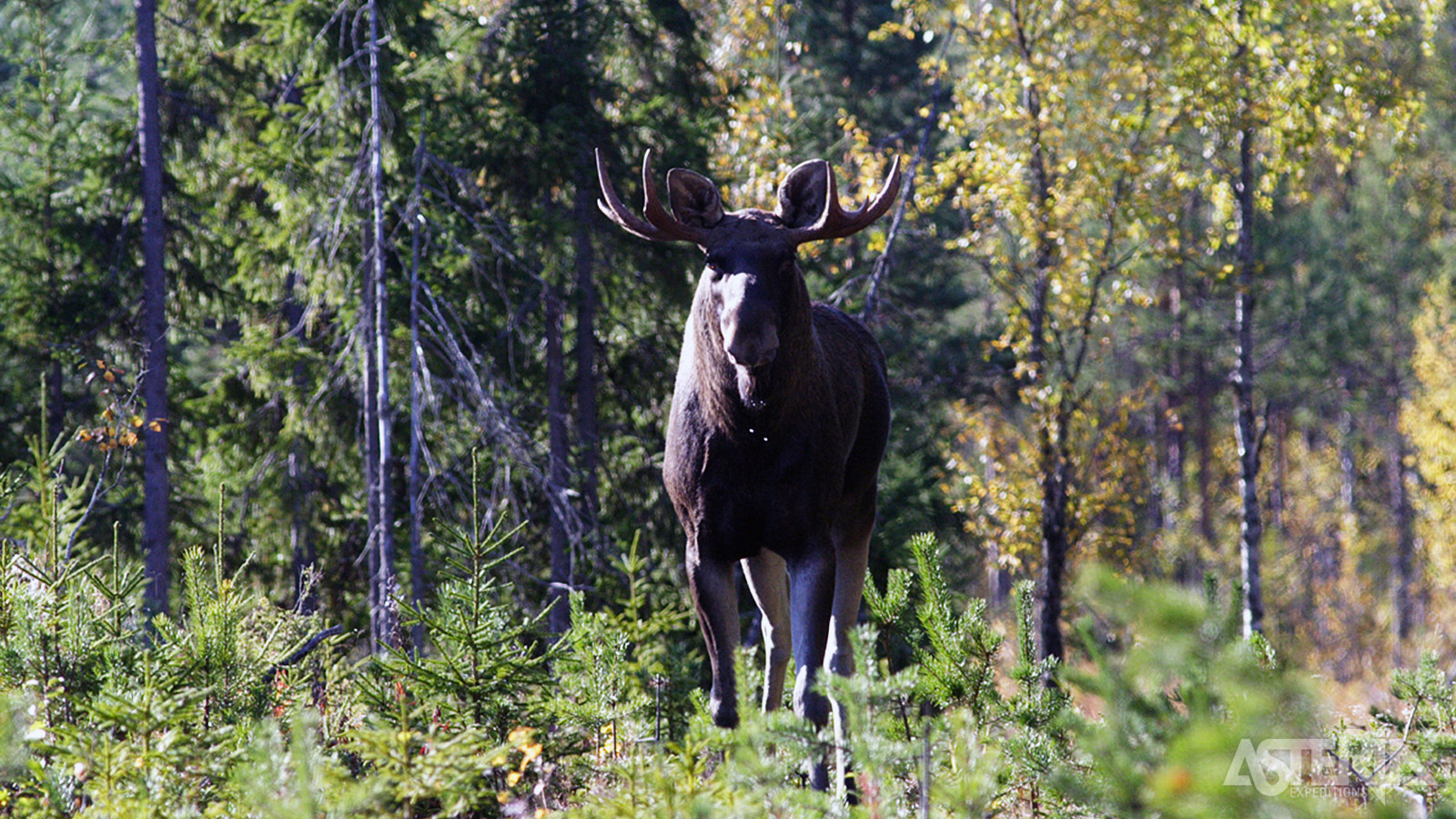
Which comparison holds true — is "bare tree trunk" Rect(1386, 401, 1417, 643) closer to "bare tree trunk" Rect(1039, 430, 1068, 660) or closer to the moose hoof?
"bare tree trunk" Rect(1039, 430, 1068, 660)

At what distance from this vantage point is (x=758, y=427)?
14.8 ft

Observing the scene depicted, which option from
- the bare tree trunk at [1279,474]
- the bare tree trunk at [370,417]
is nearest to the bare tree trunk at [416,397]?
the bare tree trunk at [370,417]

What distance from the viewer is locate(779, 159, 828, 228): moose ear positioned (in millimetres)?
4797

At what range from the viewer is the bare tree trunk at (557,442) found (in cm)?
1263

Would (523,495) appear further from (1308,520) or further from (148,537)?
(1308,520)

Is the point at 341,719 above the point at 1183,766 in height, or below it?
below

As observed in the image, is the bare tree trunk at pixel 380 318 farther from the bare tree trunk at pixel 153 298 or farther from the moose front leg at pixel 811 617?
the moose front leg at pixel 811 617

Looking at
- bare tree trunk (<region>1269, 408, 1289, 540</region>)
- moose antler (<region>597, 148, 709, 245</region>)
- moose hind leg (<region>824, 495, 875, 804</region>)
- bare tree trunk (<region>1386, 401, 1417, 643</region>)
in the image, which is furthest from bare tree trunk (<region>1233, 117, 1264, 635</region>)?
bare tree trunk (<region>1269, 408, 1289, 540</region>)

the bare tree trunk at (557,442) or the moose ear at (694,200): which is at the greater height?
the moose ear at (694,200)

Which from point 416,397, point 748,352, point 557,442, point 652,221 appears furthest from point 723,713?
point 557,442

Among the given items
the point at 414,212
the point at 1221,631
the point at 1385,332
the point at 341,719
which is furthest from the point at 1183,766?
the point at 1385,332

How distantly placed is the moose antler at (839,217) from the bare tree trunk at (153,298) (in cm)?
1038

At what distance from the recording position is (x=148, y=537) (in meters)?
13.1

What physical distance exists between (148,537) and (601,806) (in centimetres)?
1150
